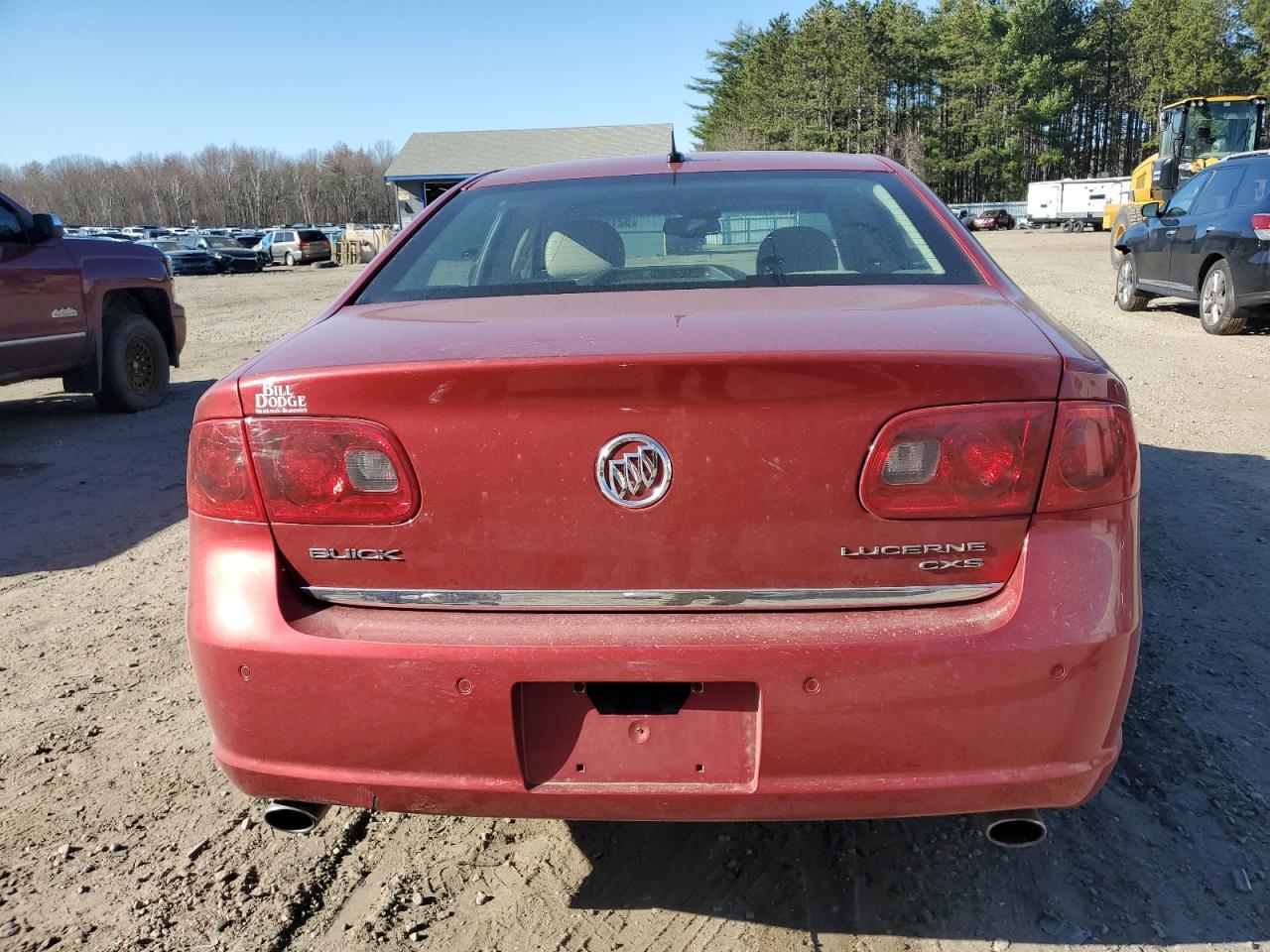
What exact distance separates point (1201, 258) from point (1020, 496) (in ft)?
34.3

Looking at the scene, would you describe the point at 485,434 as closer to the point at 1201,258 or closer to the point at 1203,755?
the point at 1203,755

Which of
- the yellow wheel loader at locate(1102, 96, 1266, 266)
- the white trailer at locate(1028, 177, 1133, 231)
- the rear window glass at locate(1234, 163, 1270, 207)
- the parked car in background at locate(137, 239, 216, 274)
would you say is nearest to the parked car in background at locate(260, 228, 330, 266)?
the parked car in background at locate(137, 239, 216, 274)

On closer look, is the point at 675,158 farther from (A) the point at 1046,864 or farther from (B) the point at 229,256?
(B) the point at 229,256

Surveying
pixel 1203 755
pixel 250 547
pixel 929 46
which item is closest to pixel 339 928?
pixel 250 547

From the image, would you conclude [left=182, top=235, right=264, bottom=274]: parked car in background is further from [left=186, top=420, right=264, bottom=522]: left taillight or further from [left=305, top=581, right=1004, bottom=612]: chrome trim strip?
[left=305, top=581, right=1004, bottom=612]: chrome trim strip

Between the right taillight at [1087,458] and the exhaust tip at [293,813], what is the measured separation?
153 cm

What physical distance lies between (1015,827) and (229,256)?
152 ft

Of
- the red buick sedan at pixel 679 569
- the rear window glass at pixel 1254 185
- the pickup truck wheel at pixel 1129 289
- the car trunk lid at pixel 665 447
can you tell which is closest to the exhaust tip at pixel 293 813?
the red buick sedan at pixel 679 569

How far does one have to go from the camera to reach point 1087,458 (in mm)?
1761

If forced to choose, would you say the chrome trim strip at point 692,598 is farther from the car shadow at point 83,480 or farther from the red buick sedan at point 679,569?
the car shadow at point 83,480

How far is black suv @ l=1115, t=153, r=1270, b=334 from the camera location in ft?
31.2

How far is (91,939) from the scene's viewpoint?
2.16 metres

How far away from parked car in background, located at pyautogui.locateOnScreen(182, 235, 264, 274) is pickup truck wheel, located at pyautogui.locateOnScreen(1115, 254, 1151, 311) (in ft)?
128

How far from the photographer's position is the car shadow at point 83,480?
509 cm
